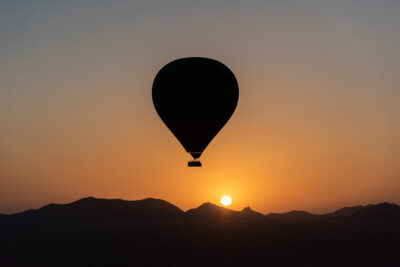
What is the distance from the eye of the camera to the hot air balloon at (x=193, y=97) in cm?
5631

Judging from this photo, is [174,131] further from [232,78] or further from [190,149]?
[232,78]

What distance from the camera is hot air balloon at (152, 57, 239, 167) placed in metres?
56.3

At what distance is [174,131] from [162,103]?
2618 millimetres

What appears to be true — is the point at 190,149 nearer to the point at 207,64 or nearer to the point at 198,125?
the point at 198,125

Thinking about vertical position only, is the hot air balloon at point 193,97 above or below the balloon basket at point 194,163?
above

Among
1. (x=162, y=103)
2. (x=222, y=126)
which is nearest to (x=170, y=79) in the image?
(x=162, y=103)

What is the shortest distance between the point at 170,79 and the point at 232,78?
554cm

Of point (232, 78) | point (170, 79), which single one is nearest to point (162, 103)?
point (170, 79)

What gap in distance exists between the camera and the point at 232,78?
5819cm

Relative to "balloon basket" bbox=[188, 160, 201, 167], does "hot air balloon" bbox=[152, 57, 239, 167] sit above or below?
above

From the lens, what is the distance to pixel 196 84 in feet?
185

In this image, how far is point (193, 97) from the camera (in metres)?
56.4

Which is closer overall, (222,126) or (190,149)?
(190,149)

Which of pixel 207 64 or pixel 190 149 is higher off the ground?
pixel 207 64
